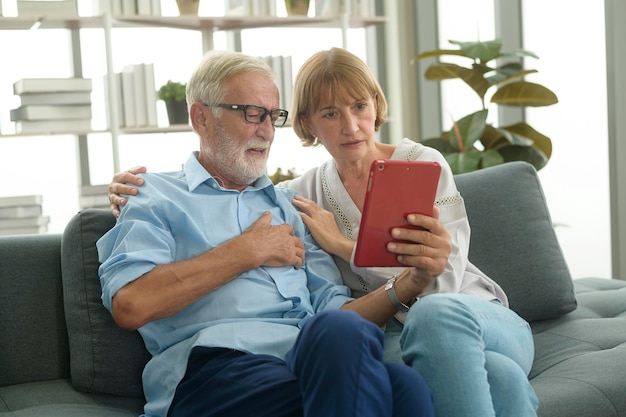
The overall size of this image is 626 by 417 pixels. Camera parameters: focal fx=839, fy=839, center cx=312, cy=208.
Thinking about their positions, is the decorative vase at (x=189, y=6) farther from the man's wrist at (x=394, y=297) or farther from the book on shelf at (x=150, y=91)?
the man's wrist at (x=394, y=297)

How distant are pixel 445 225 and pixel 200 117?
0.68 metres

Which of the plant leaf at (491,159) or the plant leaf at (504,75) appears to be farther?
the plant leaf at (504,75)

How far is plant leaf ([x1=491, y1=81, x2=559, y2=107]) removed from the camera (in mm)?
3688

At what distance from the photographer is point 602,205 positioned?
3.94 m

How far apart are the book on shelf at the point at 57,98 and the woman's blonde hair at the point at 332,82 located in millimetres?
1992

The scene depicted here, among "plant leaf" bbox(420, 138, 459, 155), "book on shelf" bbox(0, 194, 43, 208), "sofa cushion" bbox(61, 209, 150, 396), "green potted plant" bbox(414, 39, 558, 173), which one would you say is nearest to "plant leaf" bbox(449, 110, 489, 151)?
"green potted plant" bbox(414, 39, 558, 173)

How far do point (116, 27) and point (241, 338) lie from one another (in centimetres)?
287

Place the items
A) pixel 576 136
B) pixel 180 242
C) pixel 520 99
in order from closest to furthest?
pixel 180 242 → pixel 520 99 → pixel 576 136

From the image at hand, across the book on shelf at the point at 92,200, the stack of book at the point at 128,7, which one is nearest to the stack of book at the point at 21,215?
the book on shelf at the point at 92,200

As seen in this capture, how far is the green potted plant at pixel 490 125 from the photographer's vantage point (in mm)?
3672

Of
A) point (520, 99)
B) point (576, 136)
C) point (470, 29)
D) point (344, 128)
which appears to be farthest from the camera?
point (470, 29)

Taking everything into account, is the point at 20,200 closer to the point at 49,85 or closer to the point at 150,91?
the point at 49,85

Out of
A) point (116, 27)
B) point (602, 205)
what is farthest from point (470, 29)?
point (116, 27)

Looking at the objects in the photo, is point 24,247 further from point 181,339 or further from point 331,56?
point 331,56
